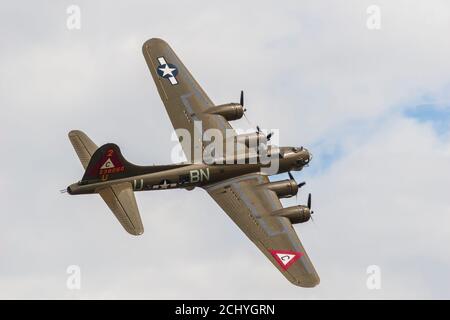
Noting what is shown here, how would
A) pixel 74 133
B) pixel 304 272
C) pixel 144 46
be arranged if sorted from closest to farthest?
pixel 304 272 → pixel 74 133 → pixel 144 46

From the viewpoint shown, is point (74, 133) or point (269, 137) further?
point (269, 137)

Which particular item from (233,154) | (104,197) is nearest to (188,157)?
(233,154)

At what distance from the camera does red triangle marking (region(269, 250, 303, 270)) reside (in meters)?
59.0

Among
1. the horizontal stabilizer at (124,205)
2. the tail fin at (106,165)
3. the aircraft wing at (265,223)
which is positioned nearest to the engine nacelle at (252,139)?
the aircraft wing at (265,223)

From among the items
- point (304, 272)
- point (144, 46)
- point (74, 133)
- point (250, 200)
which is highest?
point (144, 46)

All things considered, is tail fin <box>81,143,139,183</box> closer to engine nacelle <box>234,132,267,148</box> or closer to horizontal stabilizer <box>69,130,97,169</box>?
horizontal stabilizer <box>69,130,97,169</box>

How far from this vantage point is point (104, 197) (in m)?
60.9

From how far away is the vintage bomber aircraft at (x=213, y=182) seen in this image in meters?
59.8

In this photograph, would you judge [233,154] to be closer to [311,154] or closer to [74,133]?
[311,154]

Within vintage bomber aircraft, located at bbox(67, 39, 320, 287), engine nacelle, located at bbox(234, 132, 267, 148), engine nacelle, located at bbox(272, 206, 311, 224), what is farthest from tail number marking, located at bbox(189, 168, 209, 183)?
engine nacelle, located at bbox(272, 206, 311, 224)

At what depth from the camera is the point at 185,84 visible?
70.8 meters

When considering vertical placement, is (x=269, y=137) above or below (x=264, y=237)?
above

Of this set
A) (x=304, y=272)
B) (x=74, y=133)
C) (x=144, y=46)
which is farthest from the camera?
(x=144, y=46)

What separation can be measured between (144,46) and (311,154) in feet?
49.0
